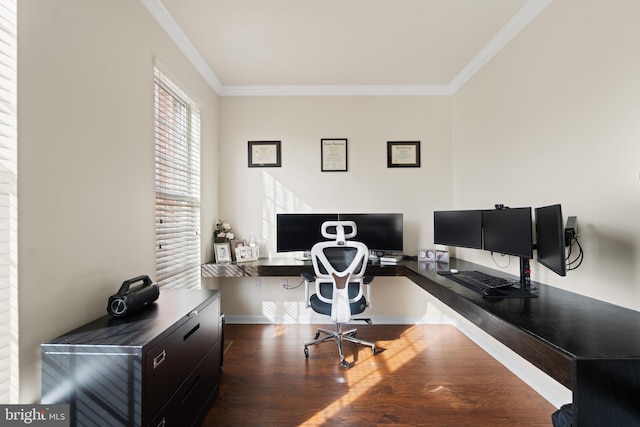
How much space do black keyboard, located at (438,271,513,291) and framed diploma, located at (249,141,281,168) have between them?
216cm

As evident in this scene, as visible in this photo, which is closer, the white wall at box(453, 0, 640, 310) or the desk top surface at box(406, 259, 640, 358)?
the desk top surface at box(406, 259, 640, 358)

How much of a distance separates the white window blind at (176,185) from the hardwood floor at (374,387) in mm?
974

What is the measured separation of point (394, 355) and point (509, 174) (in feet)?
6.24

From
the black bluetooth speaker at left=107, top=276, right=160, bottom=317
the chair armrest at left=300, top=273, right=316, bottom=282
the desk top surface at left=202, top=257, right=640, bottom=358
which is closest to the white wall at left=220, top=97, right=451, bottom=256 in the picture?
the chair armrest at left=300, top=273, right=316, bottom=282

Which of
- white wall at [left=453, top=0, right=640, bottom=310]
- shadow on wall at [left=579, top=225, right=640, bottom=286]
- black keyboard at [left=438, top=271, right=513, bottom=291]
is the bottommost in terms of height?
black keyboard at [left=438, top=271, right=513, bottom=291]

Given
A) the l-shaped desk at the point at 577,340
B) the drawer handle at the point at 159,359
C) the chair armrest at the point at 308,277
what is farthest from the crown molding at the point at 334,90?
the drawer handle at the point at 159,359

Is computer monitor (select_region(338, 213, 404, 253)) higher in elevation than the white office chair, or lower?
higher

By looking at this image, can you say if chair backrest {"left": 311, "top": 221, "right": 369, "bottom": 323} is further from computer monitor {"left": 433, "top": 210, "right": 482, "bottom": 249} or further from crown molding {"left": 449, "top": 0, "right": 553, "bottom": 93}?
crown molding {"left": 449, "top": 0, "right": 553, "bottom": 93}

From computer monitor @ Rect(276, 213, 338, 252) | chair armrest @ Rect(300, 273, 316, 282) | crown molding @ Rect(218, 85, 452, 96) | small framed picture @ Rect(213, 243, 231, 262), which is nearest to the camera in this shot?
chair armrest @ Rect(300, 273, 316, 282)

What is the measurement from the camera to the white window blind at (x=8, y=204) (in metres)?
1.01

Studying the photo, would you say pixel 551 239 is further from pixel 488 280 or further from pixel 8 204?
pixel 8 204

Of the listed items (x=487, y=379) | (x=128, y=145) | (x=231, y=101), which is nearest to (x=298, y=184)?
(x=231, y=101)

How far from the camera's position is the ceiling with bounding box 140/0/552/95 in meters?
1.96

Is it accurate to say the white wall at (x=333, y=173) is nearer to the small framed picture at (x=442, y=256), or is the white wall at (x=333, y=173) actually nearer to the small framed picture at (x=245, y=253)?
the small framed picture at (x=245, y=253)
